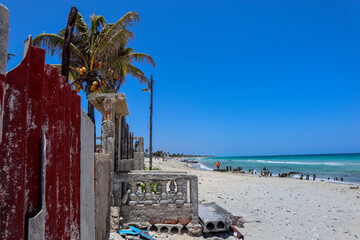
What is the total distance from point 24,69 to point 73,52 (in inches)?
432

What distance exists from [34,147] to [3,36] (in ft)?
1.98

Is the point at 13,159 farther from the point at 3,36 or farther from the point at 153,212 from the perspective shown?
the point at 153,212

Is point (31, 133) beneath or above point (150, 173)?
above

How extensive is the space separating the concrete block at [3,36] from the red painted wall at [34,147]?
0.07 m

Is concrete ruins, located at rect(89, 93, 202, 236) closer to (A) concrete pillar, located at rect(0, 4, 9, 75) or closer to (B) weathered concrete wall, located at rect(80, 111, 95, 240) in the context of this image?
(B) weathered concrete wall, located at rect(80, 111, 95, 240)

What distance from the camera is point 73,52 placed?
11109 mm

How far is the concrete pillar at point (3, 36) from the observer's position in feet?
3.67

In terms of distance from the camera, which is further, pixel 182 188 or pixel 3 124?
pixel 182 188

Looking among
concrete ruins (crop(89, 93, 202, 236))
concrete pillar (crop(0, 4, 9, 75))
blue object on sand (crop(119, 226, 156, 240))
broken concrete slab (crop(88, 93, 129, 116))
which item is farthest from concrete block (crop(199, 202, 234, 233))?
concrete pillar (crop(0, 4, 9, 75))

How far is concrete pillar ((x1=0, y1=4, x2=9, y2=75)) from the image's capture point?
1.12m

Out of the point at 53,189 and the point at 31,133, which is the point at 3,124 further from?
the point at 53,189

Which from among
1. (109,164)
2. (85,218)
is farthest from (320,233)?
(85,218)

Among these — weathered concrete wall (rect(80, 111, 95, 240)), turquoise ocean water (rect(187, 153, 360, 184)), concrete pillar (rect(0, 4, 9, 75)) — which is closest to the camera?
concrete pillar (rect(0, 4, 9, 75))

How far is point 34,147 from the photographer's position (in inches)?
54.4
